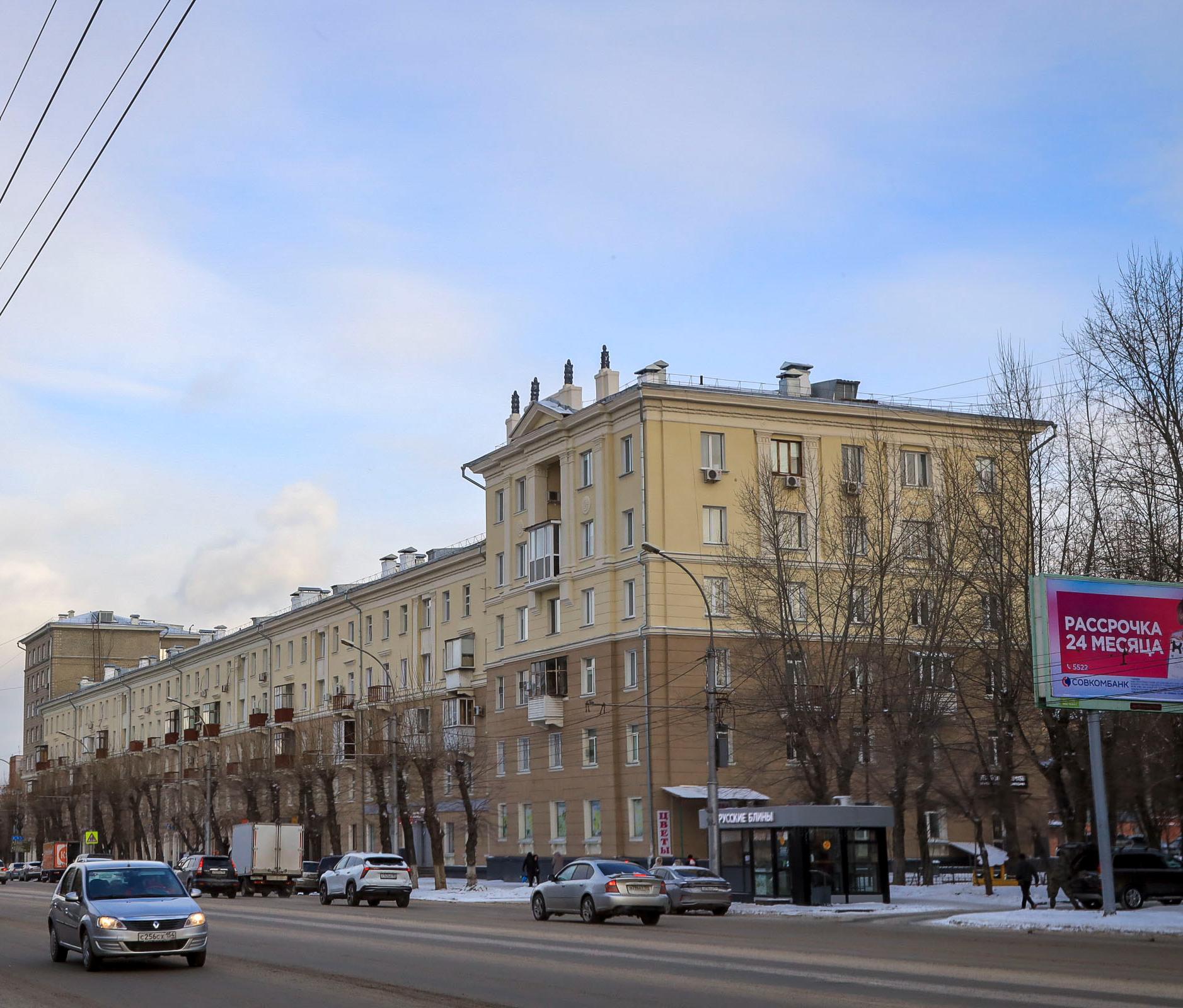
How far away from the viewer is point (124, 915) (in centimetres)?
1983

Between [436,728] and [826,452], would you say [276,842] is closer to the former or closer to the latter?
[436,728]

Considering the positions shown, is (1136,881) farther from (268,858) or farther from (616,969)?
(268,858)

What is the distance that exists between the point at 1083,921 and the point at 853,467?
32973mm

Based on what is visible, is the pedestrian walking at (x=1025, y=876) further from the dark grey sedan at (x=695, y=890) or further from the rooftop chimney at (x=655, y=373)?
the rooftop chimney at (x=655, y=373)

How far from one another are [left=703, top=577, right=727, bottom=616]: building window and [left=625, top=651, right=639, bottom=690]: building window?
361 centimetres

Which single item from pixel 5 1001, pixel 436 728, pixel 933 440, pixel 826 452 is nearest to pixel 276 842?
pixel 436 728

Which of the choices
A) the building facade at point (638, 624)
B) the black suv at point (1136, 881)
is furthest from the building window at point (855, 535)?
the black suv at point (1136, 881)

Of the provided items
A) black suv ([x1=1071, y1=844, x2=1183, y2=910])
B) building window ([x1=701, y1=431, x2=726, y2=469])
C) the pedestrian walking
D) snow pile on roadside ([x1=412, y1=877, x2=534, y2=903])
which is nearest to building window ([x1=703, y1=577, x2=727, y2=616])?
building window ([x1=701, y1=431, x2=726, y2=469])

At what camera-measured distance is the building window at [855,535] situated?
53.6m

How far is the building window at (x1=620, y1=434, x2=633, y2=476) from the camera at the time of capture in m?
60.9

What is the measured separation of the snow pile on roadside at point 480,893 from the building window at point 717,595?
511 inches

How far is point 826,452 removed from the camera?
63.1 metres

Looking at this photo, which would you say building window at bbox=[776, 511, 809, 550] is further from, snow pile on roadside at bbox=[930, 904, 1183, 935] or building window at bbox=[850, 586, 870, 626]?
snow pile on roadside at bbox=[930, 904, 1183, 935]

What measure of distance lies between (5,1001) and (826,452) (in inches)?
1965
